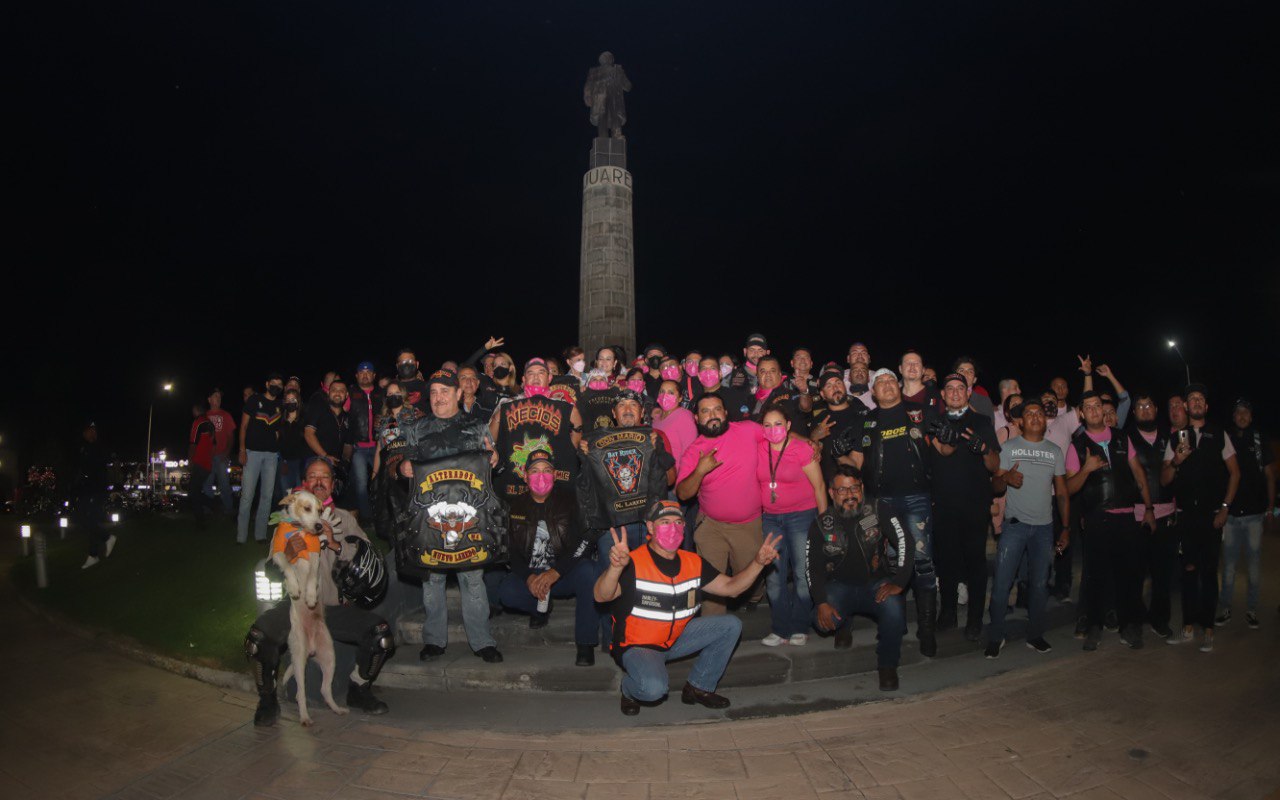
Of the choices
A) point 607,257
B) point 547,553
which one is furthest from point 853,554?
point 607,257

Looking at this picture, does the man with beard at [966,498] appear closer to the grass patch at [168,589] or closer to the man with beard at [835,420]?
the man with beard at [835,420]

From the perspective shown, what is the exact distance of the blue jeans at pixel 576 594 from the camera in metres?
6.05

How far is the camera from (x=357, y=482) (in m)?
9.37

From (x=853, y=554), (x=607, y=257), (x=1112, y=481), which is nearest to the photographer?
(x=853, y=554)

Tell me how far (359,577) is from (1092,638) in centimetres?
638

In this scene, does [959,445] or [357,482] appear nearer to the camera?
[959,445]

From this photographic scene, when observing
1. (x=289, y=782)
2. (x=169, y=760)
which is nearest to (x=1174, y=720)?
(x=289, y=782)

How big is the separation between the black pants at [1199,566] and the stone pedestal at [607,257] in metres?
10.7

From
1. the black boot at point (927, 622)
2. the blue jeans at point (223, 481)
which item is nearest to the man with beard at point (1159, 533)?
the black boot at point (927, 622)

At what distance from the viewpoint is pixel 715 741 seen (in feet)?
16.5

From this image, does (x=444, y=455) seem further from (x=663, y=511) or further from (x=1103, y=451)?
(x=1103, y=451)

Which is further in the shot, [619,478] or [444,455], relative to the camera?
[619,478]

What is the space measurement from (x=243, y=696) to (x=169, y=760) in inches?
43.8

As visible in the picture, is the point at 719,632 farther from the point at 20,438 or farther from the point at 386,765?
the point at 20,438
